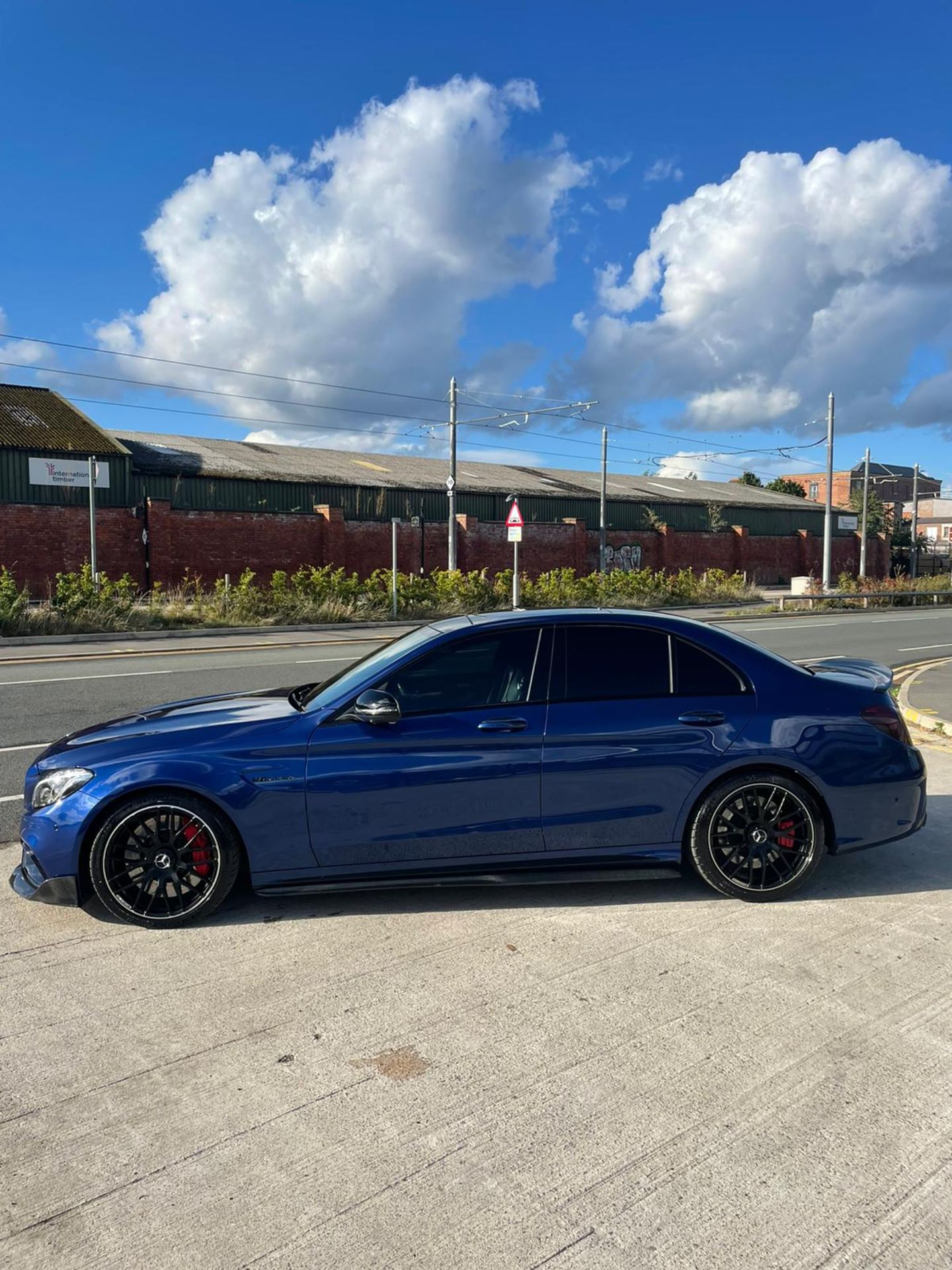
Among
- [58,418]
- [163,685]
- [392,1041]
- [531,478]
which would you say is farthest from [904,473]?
[392,1041]

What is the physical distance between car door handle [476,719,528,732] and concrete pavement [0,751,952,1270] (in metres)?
0.90

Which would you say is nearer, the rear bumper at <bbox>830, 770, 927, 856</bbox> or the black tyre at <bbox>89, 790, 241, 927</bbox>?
the black tyre at <bbox>89, 790, 241, 927</bbox>

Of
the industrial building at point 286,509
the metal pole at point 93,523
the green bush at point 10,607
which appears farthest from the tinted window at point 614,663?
the industrial building at point 286,509

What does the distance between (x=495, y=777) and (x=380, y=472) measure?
3840 cm

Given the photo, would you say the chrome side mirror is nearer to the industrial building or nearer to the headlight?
the headlight

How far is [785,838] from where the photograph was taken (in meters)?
4.77

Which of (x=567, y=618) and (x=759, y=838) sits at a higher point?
(x=567, y=618)

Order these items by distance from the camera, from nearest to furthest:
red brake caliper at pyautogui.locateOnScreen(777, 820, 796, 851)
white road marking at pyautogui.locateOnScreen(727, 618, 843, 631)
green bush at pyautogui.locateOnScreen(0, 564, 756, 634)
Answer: red brake caliper at pyautogui.locateOnScreen(777, 820, 796, 851), green bush at pyautogui.locateOnScreen(0, 564, 756, 634), white road marking at pyautogui.locateOnScreen(727, 618, 843, 631)

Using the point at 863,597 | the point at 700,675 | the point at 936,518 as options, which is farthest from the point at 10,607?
the point at 936,518

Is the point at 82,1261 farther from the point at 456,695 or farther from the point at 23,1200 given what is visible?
the point at 456,695

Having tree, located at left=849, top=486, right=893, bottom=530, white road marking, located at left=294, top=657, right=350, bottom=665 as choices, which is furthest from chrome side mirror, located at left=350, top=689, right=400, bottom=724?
tree, located at left=849, top=486, right=893, bottom=530

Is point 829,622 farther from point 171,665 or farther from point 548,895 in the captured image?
A: point 548,895

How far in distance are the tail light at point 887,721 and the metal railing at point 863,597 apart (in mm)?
26754

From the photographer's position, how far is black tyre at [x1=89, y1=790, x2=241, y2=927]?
437 centimetres
